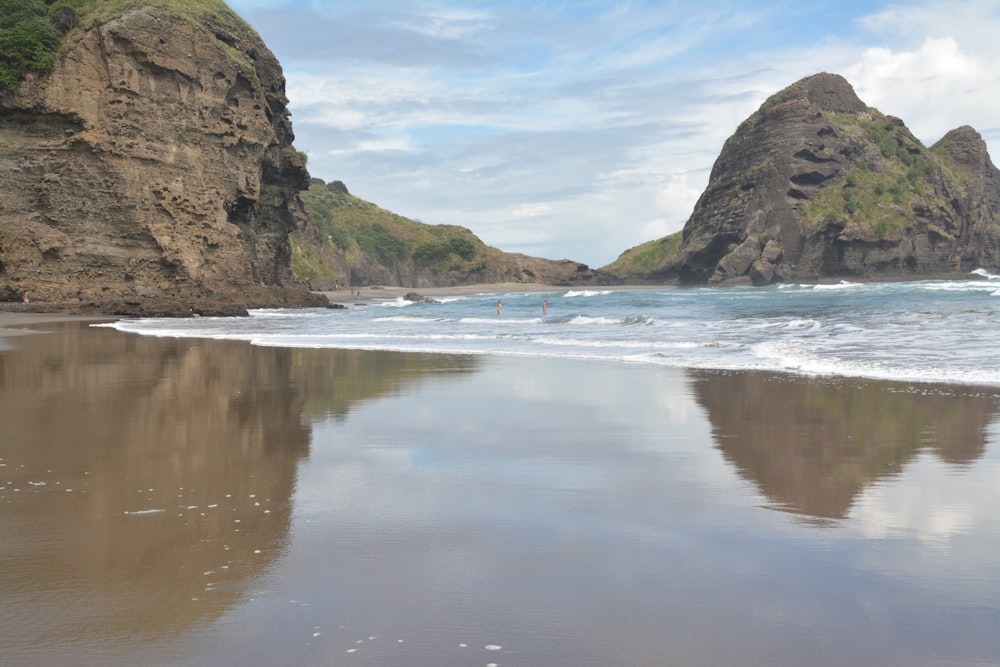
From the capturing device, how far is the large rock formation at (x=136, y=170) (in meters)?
34.5

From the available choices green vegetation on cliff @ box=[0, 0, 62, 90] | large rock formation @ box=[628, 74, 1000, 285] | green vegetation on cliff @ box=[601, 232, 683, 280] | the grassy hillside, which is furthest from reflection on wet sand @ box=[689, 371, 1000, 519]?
green vegetation on cliff @ box=[601, 232, 683, 280]

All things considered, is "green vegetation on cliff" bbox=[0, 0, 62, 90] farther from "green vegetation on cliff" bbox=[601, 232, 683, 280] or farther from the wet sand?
"green vegetation on cliff" bbox=[601, 232, 683, 280]

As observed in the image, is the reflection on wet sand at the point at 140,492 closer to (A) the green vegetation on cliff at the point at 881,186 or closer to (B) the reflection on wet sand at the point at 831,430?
(B) the reflection on wet sand at the point at 831,430

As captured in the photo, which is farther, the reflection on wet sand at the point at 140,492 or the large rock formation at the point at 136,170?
the large rock formation at the point at 136,170

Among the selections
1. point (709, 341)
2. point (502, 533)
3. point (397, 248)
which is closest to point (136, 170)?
point (709, 341)

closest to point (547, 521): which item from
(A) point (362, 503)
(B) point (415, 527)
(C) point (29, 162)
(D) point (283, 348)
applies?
(B) point (415, 527)

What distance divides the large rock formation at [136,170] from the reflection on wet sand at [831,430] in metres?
28.5

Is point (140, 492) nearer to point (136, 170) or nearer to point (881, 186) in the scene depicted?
point (136, 170)

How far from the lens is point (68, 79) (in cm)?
3525

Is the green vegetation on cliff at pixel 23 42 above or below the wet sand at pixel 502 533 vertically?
above

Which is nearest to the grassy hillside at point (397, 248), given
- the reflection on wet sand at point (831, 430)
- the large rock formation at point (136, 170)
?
the large rock formation at point (136, 170)

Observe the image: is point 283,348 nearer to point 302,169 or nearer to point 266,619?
point 266,619

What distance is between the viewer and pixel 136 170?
36.5 meters

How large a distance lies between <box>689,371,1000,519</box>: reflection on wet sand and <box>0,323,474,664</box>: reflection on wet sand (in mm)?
3256
